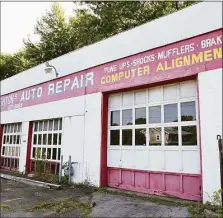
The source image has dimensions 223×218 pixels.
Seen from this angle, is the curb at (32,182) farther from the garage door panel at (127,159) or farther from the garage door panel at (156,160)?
the garage door panel at (156,160)

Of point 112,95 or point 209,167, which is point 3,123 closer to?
point 112,95

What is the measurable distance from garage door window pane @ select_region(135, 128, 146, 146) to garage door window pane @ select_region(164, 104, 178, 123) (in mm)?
802

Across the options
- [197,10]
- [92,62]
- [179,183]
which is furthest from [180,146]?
[92,62]

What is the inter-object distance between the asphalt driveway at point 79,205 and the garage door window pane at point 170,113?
2.20 metres

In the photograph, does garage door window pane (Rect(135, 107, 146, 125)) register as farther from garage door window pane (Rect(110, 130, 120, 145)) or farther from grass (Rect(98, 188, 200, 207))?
grass (Rect(98, 188, 200, 207))

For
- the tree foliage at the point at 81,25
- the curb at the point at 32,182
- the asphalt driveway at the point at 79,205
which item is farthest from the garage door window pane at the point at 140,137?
the tree foliage at the point at 81,25

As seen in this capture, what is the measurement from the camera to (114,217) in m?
5.10

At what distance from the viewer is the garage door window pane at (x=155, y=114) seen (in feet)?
22.6

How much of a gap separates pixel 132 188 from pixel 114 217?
210 centimetres

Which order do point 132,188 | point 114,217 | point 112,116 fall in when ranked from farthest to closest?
point 112,116
point 132,188
point 114,217

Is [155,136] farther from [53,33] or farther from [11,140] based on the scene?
[53,33]

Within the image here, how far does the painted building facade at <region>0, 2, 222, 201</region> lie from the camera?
231 inches

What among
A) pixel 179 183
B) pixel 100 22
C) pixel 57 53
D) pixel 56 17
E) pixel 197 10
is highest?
pixel 56 17

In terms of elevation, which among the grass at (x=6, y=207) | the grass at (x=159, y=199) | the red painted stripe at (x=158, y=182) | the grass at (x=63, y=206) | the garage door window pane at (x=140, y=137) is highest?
the garage door window pane at (x=140, y=137)
